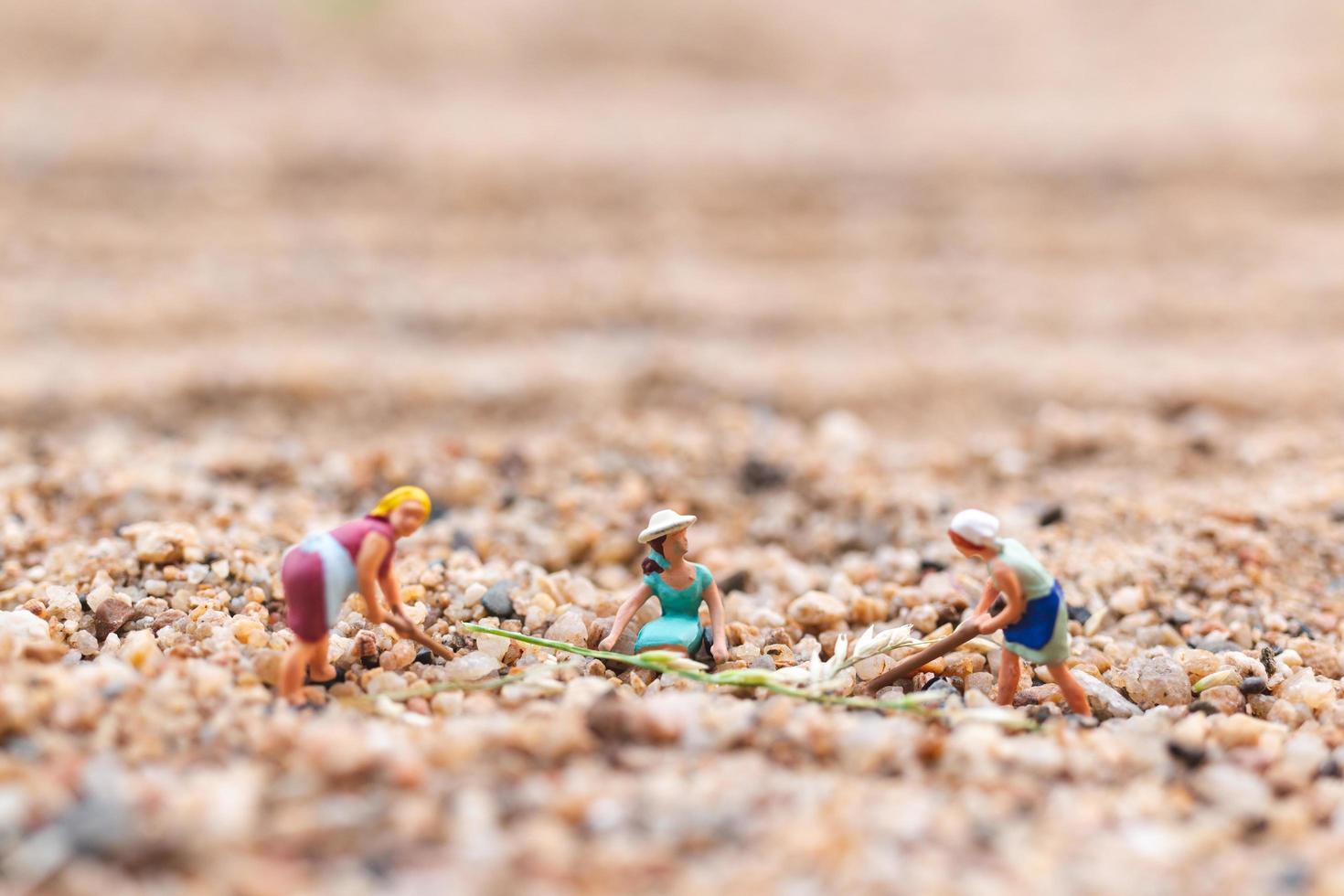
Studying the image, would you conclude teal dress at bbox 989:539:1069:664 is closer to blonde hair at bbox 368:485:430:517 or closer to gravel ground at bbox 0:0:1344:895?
gravel ground at bbox 0:0:1344:895

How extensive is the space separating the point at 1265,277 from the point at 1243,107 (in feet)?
7.12

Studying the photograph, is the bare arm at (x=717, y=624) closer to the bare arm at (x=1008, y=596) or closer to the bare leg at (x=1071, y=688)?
the bare arm at (x=1008, y=596)

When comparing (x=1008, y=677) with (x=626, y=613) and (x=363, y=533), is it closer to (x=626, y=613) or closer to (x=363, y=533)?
(x=626, y=613)

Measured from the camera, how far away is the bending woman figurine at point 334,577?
6.40 ft

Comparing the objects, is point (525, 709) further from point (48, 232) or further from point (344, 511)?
point (48, 232)

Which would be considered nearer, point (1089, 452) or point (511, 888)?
point (511, 888)

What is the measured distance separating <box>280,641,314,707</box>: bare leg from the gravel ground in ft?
0.17

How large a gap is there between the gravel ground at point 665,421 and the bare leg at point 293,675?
0.17 feet

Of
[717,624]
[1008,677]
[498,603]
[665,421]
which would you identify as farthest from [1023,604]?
[665,421]

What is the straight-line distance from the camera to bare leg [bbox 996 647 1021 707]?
212cm

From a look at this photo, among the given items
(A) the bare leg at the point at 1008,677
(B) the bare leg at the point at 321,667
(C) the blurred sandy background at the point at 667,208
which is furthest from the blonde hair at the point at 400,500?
(C) the blurred sandy background at the point at 667,208

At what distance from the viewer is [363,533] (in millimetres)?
2037

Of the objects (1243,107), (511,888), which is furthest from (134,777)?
(1243,107)

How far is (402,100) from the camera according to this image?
21.0 ft
